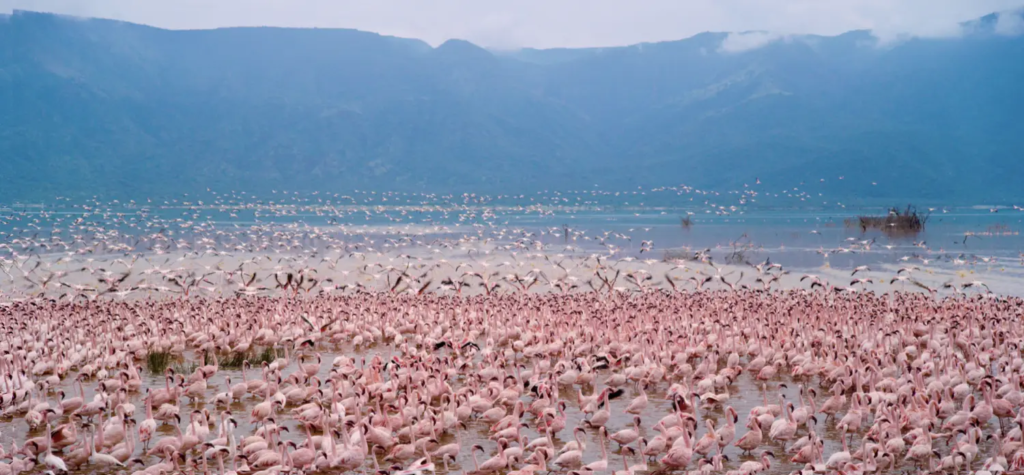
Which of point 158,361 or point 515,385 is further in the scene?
point 158,361

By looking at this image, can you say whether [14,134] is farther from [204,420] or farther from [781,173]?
[204,420]

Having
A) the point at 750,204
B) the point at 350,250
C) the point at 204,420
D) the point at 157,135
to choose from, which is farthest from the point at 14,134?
the point at 204,420

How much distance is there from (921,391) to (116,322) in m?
15.6

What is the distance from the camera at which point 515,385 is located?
13.5 meters

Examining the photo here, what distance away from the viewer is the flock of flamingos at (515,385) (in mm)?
10836

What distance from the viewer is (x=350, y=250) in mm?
46312

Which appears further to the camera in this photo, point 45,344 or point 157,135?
point 157,135

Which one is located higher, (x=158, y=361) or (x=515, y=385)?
(x=515, y=385)

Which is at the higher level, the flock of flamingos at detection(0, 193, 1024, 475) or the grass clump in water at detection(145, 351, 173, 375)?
the flock of flamingos at detection(0, 193, 1024, 475)

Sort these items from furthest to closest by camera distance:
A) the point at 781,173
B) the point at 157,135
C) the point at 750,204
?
the point at 157,135, the point at 781,173, the point at 750,204

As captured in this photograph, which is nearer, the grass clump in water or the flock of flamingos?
the flock of flamingos

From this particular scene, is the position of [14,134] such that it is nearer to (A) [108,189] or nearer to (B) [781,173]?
(A) [108,189]

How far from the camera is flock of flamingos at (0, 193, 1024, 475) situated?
10.8m

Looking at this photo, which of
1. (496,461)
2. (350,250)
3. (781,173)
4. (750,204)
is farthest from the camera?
(781,173)
